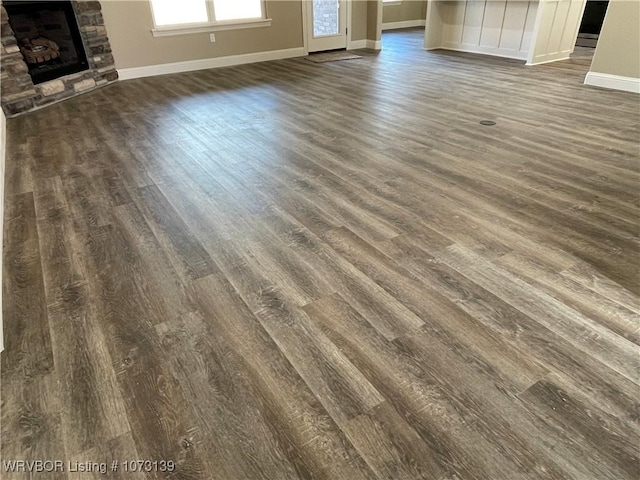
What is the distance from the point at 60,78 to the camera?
4.81 meters

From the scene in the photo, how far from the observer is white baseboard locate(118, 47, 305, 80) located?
5.78 metres

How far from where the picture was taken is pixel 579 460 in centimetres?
114

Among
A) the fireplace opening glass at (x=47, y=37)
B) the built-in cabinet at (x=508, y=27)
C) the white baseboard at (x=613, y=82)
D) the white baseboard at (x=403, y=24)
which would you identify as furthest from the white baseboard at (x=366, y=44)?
the fireplace opening glass at (x=47, y=37)

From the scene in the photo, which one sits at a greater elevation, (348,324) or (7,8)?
Answer: (7,8)

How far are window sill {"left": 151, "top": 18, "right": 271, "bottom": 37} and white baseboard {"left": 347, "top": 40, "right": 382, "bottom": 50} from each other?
5.98 feet

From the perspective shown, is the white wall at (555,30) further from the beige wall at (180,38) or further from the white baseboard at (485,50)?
the beige wall at (180,38)

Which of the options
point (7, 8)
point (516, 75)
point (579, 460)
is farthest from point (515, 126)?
point (7, 8)

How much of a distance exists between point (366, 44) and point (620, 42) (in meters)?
4.37

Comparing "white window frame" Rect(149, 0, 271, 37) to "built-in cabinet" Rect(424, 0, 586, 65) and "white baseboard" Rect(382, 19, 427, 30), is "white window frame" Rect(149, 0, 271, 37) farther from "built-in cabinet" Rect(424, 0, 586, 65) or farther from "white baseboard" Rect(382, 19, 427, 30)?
"white baseboard" Rect(382, 19, 427, 30)

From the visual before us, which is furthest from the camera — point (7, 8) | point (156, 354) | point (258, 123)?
point (7, 8)

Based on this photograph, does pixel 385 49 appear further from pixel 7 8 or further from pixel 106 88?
pixel 7 8

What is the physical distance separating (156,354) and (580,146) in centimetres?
346

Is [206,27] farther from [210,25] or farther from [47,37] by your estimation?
[47,37]

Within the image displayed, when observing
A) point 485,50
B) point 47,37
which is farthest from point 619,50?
point 47,37
